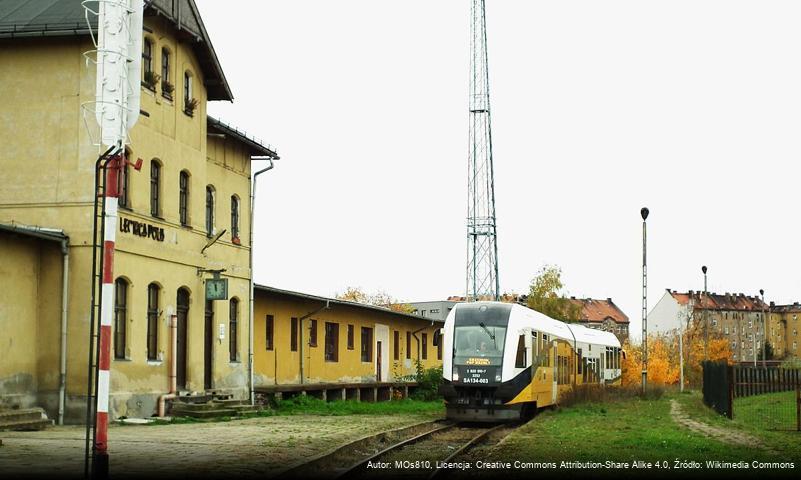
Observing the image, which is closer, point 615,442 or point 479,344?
point 615,442

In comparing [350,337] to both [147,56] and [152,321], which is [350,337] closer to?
[152,321]

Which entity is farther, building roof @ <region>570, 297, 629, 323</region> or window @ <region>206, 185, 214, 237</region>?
building roof @ <region>570, 297, 629, 323</region>

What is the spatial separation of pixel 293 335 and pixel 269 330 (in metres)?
2.05

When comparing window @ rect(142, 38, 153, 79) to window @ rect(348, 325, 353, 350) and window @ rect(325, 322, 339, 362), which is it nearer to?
window @ rect(325, 322, 339, 362)

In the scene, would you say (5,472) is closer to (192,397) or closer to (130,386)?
(130,386)

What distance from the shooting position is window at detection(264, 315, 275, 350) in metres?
32.8

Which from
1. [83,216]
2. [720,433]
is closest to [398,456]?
[720,433]

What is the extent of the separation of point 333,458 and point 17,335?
29.2 feet

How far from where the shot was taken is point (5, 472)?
11938mm

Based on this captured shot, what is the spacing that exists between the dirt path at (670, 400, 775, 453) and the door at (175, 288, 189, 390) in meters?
12.3

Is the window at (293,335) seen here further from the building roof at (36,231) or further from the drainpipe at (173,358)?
the building roof at (36,231)

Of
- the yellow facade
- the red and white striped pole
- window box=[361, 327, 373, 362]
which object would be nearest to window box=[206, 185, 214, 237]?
the yellow facade

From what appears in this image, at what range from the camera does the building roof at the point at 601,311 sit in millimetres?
157012

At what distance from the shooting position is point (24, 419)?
19.9 meters
